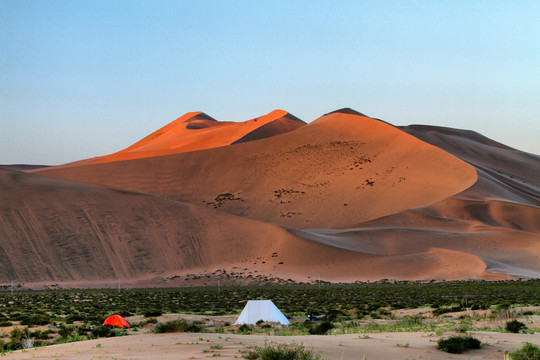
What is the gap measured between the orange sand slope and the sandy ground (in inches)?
3740

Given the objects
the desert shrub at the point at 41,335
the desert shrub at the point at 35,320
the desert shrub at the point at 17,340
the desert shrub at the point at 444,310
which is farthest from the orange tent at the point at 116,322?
the desert shrub at the point at 444,310

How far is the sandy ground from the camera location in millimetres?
11594

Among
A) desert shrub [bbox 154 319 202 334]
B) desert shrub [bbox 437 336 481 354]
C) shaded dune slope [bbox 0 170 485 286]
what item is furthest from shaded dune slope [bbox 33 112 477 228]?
desert shrub [bbox 437 336 481 354]

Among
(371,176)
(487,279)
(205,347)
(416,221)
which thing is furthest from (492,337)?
(371,176)

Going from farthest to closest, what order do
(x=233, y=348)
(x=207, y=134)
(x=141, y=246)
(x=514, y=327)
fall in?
(x=207, y=134) → (x=141, y=246) → (x=514, y=327) → (x=233, y=348)

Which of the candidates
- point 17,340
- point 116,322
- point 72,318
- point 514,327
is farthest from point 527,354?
point 72,318

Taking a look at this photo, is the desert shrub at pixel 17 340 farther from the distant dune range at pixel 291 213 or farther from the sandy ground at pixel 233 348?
the distant dune range at pixel 291 213

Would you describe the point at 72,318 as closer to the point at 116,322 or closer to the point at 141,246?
the point at 116,322

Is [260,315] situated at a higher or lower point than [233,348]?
lower

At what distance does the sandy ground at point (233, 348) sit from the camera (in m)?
11.6

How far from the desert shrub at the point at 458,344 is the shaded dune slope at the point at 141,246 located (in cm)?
4346

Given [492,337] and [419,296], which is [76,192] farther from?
[492,337]

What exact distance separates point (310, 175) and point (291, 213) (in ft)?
31.2

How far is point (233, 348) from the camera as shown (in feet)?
40.8
